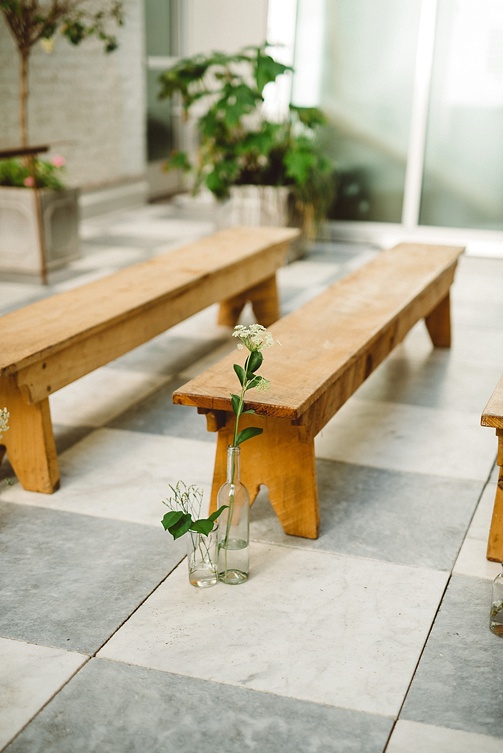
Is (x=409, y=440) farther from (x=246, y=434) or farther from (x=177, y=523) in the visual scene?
(x=177, y=523)

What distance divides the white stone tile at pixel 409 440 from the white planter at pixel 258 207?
2545mm

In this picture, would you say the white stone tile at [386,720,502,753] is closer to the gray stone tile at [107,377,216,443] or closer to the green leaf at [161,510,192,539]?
the green leaf at [161,510,192,539]

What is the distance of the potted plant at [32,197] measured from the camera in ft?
16.5

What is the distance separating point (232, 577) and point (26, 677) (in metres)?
0.58

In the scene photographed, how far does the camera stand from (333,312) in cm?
312

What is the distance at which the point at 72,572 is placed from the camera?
2.24m

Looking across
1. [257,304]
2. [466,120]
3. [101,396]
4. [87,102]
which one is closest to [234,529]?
[101,396]

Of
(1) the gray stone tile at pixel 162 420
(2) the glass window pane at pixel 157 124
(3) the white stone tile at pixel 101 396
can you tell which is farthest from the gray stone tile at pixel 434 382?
(2) the glass window pane at pixel 157 124

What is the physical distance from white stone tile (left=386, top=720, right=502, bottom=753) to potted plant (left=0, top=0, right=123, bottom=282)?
3.93 m

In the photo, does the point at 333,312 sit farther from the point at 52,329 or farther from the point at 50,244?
the point at 50,244

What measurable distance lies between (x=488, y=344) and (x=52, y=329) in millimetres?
2314

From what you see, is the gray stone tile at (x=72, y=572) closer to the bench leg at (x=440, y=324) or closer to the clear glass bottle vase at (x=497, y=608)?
the clear glass bottle vase at (x=497, y=608)

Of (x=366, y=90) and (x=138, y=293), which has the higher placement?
(x=366, y=90)

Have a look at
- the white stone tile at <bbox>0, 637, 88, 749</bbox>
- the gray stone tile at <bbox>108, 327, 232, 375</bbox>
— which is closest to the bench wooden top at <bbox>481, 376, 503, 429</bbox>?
the white stone tile at <bbox>0, 637, 88, 749</bbox>
